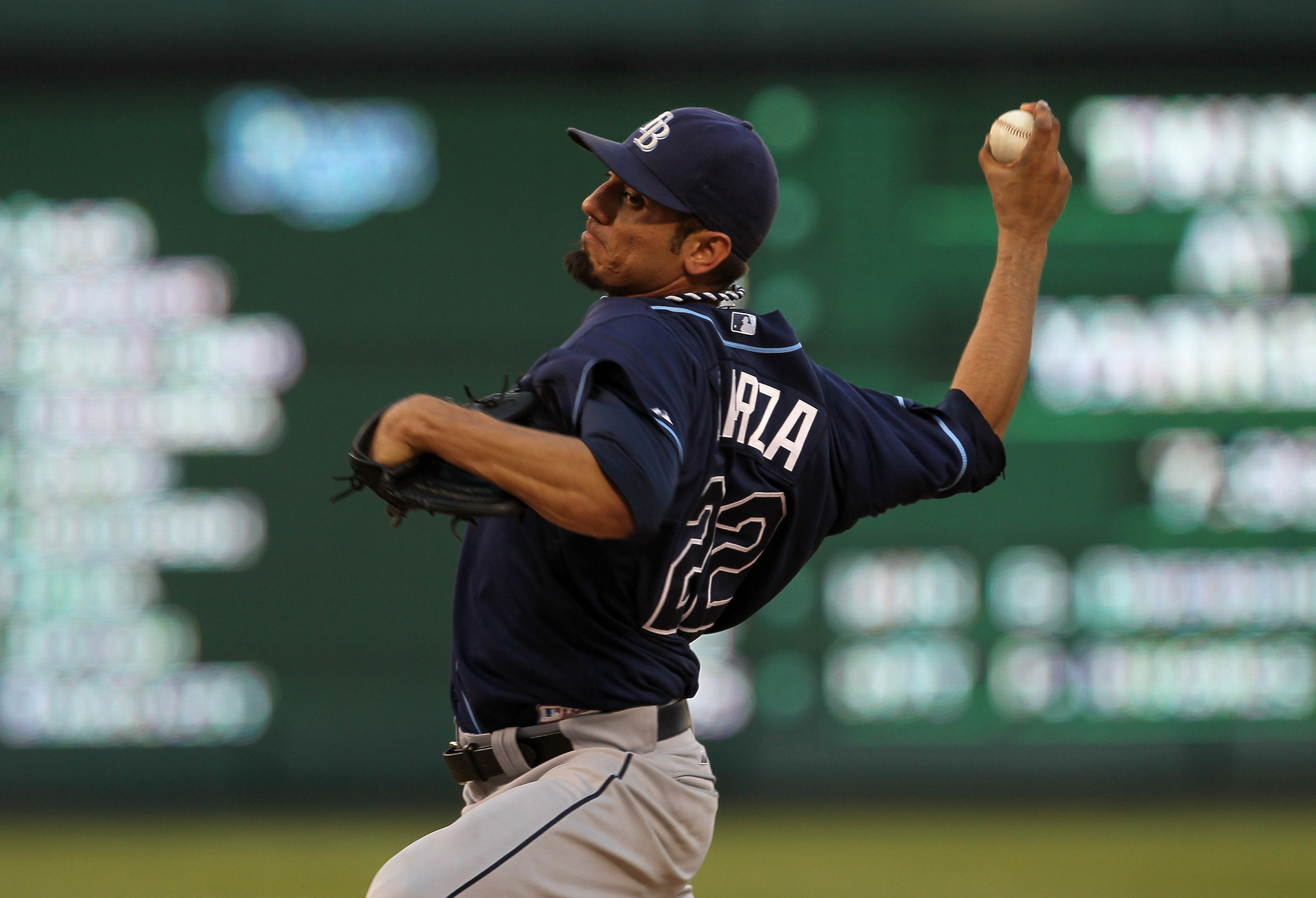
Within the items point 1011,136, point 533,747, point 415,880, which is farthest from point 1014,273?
point 415,880

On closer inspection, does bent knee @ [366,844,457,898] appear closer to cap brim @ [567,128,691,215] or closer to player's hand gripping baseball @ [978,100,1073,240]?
cap brim @ [567,128,691,215]

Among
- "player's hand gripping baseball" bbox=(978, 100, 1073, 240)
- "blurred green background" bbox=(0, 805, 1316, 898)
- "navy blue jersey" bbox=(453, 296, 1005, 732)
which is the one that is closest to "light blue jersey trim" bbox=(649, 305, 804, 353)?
"navy blue jersey" bbox=(453, 296, 1005, 732)

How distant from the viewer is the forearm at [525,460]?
6.35ft

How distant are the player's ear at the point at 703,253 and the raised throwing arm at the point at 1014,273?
50 cm

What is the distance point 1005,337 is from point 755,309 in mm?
3568

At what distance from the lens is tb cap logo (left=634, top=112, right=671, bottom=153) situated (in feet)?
7.65

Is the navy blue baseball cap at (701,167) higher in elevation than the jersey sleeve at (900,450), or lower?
higher

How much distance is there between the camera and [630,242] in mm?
2359

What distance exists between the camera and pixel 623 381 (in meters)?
2.03

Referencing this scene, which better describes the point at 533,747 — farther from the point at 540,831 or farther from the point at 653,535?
the point at 653,535

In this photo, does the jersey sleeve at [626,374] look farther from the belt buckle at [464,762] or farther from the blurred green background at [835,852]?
the blurred green background at [835,852]

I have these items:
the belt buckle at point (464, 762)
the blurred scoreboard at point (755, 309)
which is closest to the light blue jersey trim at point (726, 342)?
the belt buckle at point (464, 762)

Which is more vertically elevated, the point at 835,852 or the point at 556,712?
the point at 556,712

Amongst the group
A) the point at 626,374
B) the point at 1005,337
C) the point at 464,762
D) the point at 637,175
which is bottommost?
the point at 464,762
